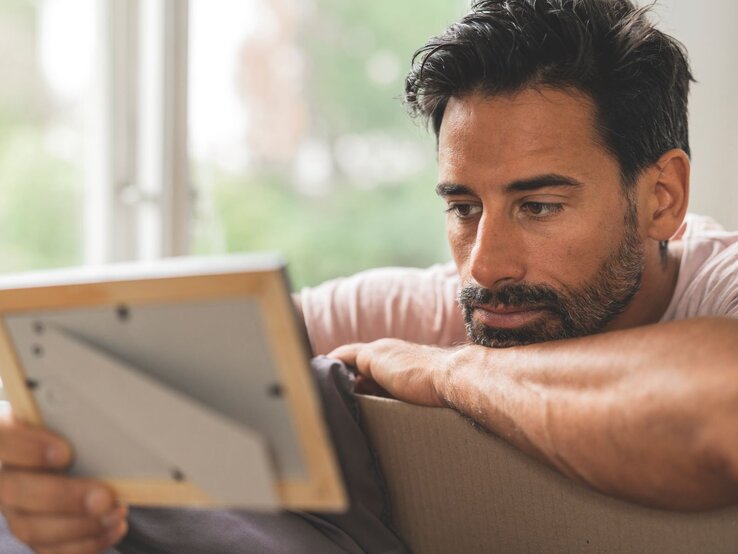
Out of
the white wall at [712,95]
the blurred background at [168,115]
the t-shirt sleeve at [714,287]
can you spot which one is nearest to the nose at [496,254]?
the t-shirt sleeve at [714,287]

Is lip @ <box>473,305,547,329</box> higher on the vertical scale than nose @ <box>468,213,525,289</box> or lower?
lower

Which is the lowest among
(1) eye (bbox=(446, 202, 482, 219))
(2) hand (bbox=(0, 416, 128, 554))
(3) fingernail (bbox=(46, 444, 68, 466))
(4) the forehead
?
(2) hand (bbox=(0, 416, 128, 554))

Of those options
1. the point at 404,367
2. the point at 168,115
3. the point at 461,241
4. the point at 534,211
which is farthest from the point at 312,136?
the point at 404,367

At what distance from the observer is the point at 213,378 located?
50cm

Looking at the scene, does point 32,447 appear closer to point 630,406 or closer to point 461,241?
point 630,406

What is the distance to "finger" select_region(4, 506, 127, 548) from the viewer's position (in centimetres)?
59

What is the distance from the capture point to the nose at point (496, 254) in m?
1.02

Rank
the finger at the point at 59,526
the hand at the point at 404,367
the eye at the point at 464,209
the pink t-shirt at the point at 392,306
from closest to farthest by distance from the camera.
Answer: the finger at the point at 59,526, the hand at the point at 404,367, the eye at the point at 464,209, the pink t-shirt at the point at 392,306

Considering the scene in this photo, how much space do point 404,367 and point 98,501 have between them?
39 cm

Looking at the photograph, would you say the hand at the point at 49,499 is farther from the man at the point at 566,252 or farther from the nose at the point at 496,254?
the nose at the point at 496,254

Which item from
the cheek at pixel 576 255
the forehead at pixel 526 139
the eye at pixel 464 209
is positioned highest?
the forehead at pixel 526 139

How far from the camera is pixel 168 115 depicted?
1.81m

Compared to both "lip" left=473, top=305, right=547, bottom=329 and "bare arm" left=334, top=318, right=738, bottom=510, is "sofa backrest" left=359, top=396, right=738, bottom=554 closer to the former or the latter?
"bare arm" left=334, top=318, right=738, bottom=510

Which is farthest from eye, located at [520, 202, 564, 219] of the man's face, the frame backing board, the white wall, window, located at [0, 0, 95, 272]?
window, located at [0, 0, 95, 272]
